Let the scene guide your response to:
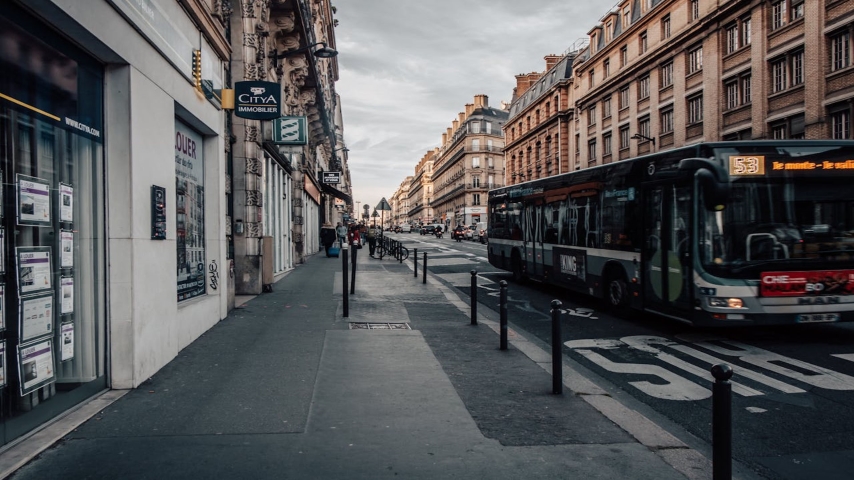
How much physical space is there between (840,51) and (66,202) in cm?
2779

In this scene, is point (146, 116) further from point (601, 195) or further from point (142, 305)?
point (601, 195)

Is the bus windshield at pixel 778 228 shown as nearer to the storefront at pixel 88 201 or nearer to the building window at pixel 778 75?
the storefront at pixel 88 201

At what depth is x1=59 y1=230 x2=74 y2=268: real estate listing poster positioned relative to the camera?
4766 mm

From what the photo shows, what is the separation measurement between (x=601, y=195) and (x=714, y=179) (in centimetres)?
418

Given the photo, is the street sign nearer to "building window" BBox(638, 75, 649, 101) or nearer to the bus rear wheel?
the bus rear wheel

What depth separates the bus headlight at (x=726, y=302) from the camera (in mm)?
7910

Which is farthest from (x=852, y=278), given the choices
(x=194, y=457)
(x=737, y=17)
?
(x=737, y=17)

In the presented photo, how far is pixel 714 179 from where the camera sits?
729 centimetres

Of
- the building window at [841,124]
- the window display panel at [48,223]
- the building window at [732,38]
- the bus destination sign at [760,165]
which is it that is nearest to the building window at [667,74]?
the building window at [732,38]

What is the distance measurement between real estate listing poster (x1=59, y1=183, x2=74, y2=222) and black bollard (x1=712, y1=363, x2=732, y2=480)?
15.1ft

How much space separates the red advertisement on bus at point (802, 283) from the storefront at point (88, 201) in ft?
23.5

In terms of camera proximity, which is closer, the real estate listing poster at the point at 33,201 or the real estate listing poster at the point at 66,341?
the real estate listing poster at the point at 33,201

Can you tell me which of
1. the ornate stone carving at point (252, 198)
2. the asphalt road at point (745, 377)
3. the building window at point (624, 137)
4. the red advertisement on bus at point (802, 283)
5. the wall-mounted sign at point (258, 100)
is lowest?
the asphalt road at point (745, 377)

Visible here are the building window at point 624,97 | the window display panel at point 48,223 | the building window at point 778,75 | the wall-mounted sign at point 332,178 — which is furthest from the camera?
the building window at point 624,97
